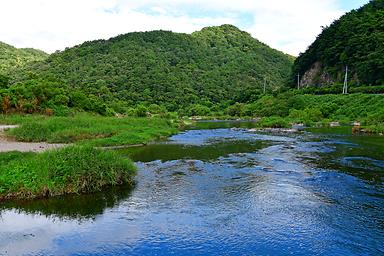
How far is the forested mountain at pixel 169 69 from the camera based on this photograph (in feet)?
338

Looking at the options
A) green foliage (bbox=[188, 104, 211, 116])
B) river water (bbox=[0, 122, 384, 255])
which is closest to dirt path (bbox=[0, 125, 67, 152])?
river water (bbox=[0, 122, 384, 255])

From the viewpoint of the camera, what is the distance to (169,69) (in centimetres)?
13138

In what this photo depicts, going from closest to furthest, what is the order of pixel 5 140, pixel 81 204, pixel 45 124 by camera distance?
pixel 81 204 → pixel 5 140 → pixel 45 124

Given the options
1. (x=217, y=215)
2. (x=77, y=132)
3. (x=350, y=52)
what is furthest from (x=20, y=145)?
(x=350, y=52)

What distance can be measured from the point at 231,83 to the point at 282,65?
4367 cm

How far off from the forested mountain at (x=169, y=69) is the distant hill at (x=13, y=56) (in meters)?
8.01

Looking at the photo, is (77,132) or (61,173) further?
(77,132)

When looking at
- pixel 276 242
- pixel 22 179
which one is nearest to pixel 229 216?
pixel 276 242

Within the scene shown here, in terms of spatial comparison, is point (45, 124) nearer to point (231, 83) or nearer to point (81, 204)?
point (81, 204)

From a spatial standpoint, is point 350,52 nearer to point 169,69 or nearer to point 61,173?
point 169,69

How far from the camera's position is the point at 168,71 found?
129m

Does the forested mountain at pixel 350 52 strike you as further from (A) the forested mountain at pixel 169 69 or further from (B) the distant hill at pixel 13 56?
(B) the distant hill at pixel 13 56

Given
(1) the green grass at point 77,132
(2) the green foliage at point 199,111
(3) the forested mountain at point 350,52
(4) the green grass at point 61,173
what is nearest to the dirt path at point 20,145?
(1) the green grass at point 77,132

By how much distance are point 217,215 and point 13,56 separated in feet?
439
